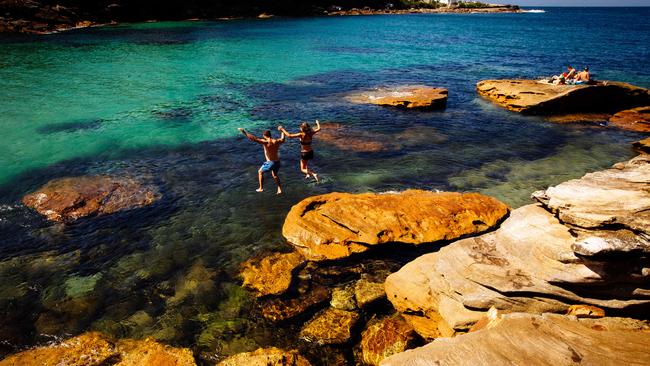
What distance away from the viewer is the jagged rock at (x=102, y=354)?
7.36m

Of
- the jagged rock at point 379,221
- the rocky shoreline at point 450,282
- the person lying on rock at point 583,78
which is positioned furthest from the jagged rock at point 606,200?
the person lying on rock at point 583,78

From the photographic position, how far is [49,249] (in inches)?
427

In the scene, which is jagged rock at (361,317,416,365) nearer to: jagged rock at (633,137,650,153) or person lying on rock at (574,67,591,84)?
jagged rock at (633,137,650,153)

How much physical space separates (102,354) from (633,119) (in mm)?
29116

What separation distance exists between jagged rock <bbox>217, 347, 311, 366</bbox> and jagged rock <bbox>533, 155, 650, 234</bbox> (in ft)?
20.1

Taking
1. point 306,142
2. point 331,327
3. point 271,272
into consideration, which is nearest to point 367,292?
point 331,327

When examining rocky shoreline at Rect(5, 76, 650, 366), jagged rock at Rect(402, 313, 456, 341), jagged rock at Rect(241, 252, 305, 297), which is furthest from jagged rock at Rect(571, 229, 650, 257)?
jagged rock at Rect(241, 252, 305, 297)

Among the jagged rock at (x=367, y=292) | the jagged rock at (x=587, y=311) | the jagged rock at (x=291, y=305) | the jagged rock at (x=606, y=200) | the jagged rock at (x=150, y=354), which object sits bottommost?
the jagged rock at (x=150, y=354)

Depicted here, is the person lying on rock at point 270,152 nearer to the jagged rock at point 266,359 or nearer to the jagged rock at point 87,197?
the jagged rock at point 87,197

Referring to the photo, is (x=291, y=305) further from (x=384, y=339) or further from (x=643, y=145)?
(x=643, y=145)

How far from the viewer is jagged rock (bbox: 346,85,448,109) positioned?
80.5 feet

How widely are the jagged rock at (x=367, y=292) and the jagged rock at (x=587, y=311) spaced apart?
157 inches

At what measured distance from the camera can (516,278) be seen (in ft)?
23.9

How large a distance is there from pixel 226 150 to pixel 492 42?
60.9m
